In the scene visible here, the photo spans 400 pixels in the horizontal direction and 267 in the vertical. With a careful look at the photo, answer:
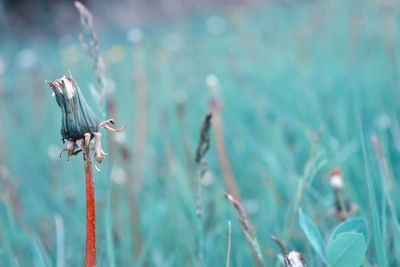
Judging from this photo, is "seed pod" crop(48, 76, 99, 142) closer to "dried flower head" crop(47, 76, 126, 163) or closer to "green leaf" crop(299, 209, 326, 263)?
"dried flower head" crop(47, 76, 126, 163)

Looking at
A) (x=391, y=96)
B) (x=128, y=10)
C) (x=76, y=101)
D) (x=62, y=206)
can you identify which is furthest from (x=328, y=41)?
(x=128, y=10)

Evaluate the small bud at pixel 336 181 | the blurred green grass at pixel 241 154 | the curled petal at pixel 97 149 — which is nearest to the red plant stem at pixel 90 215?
the curled petal at pixel 97 149

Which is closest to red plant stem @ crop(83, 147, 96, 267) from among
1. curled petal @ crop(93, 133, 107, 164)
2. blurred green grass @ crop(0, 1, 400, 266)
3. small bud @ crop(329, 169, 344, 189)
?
curled petal @ crop(93, 133, 107, 164)

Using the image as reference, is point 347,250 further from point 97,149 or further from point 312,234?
point 97,149

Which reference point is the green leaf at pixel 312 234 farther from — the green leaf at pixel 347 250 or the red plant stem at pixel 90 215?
the red plant stem at pixel 90 215

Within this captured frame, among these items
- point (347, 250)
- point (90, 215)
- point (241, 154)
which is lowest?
point (347, 250)

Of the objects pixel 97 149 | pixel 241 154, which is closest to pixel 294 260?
pixel 97 149
